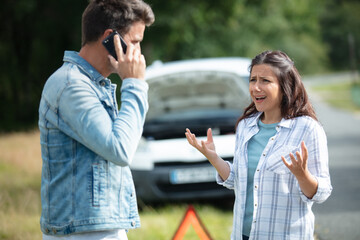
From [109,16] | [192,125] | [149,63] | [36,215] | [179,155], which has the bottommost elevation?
[36,215]

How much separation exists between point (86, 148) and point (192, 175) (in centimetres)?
429

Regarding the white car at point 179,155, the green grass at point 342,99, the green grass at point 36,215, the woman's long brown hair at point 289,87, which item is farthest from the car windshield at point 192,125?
the green grass at point 342,99

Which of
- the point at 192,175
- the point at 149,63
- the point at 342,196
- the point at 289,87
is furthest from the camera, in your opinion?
the point at 149,63

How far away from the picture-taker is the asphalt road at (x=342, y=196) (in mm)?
6066

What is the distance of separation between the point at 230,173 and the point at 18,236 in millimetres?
3048

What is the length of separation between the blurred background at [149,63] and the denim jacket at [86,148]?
3.22 m

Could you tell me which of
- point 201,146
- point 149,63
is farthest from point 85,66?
point 149,63

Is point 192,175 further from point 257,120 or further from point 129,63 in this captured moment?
point 129,63

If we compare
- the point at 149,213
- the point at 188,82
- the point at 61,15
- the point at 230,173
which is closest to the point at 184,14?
the point at 61,15

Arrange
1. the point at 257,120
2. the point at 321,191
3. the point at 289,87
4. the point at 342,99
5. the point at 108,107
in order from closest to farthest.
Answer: the point at 108,107
the point at 321,191
the point at 289,87
the point at 257,120
the point at 342,99

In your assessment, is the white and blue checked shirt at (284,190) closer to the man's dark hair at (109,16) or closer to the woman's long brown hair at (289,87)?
the woman's long brown hair at (289,87)

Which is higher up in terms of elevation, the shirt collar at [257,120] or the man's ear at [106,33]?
the man's ear at [106,33]

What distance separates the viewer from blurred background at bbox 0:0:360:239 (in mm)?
6527

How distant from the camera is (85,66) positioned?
251 centimetres
